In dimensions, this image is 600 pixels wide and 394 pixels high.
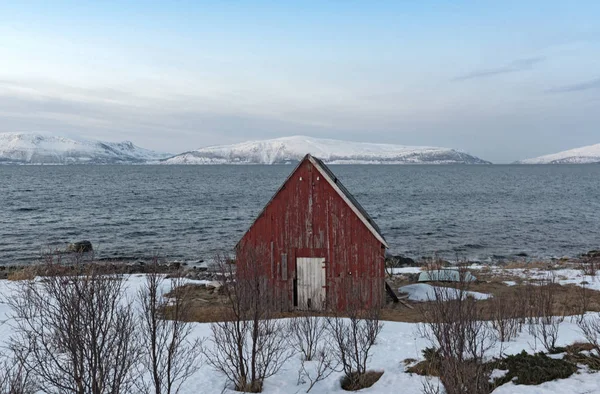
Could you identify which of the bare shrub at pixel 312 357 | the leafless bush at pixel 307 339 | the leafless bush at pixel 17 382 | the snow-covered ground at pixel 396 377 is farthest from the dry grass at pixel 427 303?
the leafless bush at pixel 17 382

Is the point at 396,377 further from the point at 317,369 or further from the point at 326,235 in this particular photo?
the point at 326,235

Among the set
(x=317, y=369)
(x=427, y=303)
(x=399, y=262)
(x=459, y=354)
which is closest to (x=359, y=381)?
(x=317, y=369)

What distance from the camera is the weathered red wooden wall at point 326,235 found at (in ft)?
69.9

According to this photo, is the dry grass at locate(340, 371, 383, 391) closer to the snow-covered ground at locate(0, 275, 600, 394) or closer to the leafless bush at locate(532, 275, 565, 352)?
the snow-covered ground at locate(0, 275, 600, 394)

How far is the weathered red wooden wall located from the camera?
2131cm

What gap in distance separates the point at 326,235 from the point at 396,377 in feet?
29.2

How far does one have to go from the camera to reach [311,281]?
21.8m

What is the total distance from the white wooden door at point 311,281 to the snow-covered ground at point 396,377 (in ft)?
14.9

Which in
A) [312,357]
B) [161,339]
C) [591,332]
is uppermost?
[161,339]

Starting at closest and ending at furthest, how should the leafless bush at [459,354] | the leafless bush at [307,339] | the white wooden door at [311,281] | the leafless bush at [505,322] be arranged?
the leafless bush at [459,354] < the leafless bush at [307,339] < the leafless bush at [505,322] < the white wooden door at [311,281]

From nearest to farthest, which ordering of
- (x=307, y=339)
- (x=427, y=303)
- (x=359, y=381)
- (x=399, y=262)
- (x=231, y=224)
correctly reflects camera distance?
(x=359, y=381) → (x=307, y=339) → (x=427, y=303) → (x=399, y=262) → (x=231, y=224)

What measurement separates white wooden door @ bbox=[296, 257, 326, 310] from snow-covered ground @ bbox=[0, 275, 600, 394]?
4533 mm

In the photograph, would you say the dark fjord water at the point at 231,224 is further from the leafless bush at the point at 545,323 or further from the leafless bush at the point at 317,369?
the leafless bush at the point at 545,323

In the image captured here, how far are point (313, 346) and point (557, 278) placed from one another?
2059 cm
